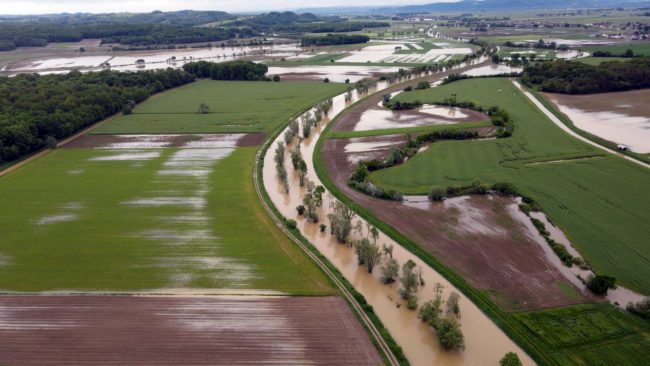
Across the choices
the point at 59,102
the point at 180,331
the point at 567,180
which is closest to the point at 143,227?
the point at 180,331

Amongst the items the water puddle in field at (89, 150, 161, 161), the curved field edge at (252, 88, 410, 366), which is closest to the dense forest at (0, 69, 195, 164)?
the water puddle in field at (89, 150, 161, 161)

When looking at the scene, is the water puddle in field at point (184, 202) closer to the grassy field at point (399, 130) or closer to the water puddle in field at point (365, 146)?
the grassy field at point (399, 130)

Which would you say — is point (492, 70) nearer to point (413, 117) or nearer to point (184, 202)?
point (413, 117)

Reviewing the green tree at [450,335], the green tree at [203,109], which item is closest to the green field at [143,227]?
the green tree at [450,335]

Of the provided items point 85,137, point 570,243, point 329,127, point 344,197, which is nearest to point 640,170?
point 570,243

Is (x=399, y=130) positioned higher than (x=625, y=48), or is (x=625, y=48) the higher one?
(x=625, y=48)

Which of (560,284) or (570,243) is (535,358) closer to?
(560,284)

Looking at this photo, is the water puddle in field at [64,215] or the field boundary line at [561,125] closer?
the water puddle in field at [64,215]
